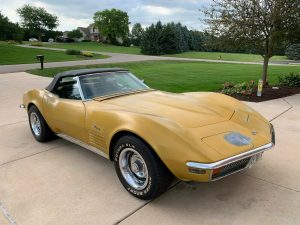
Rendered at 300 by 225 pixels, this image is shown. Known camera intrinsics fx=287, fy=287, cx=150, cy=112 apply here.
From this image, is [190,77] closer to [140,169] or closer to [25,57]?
[140,169]

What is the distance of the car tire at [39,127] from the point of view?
180 inches

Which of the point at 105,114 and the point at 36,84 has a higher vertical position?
the point at 105,114

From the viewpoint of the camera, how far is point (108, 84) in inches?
160

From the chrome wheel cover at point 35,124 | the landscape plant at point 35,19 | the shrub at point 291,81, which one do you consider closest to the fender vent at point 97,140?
the chrome wheel cover at point 35,124

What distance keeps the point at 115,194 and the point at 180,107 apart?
122 cm

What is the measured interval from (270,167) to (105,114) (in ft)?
7.30

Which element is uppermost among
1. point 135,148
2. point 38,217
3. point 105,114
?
point 105,114

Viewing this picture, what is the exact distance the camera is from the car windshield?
3.87 metres

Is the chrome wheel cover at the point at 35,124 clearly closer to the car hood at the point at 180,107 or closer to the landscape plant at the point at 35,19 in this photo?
the car hood at the point at 180,107

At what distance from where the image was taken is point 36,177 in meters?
3.53

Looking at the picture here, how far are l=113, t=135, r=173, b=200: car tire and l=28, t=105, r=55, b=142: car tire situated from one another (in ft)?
6.29

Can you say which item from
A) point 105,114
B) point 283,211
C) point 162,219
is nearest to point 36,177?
point 105,114

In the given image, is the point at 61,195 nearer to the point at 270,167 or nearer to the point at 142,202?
the point at 142,202

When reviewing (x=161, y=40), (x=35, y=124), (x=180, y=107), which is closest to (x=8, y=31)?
(x=161, y=40)
